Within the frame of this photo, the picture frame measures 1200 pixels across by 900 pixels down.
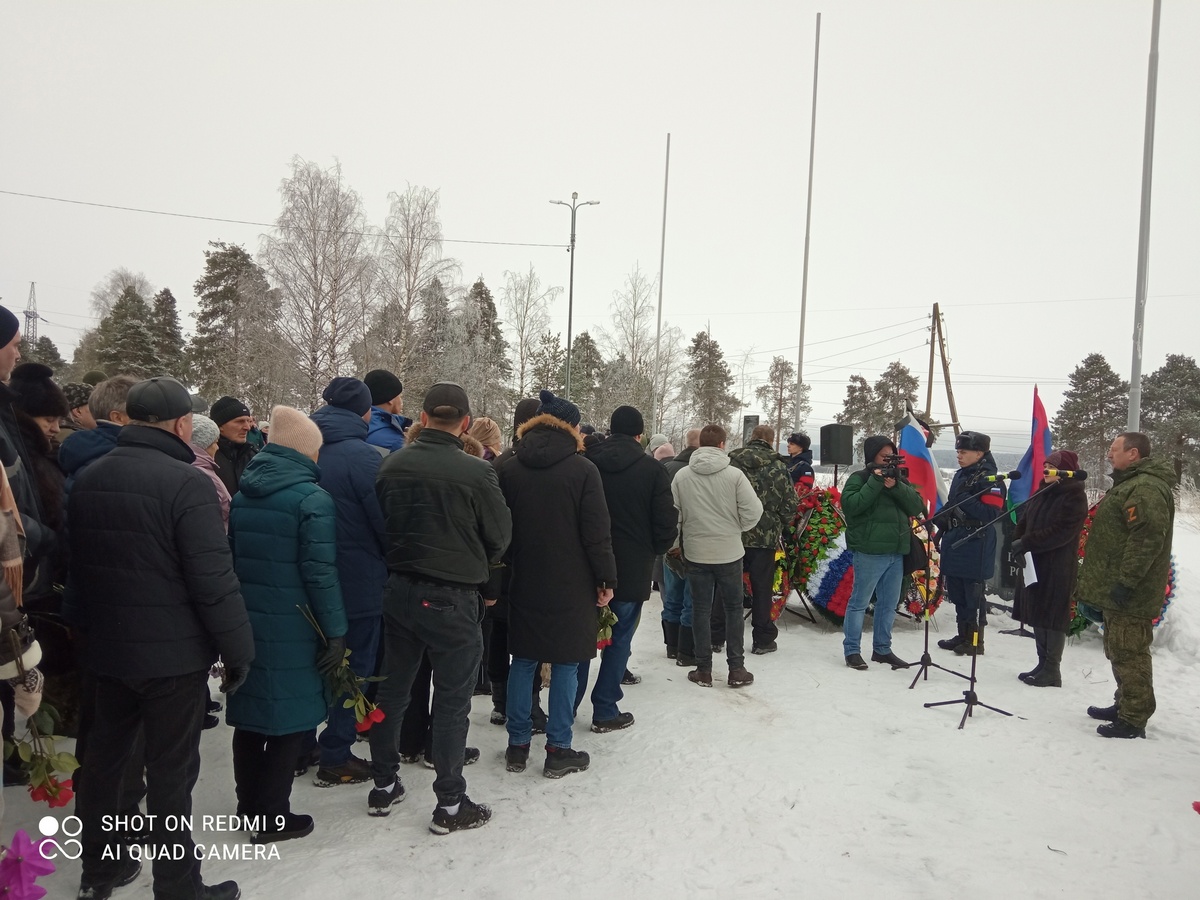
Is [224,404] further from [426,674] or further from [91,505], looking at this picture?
[91,505]

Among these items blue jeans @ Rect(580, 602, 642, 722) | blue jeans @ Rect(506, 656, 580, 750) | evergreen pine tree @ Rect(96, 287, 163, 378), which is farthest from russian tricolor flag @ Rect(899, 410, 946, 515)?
evergreen pine tree @ Rect(96, 287, 163, 378)

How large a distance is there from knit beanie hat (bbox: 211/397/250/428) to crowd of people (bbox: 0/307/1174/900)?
2cm

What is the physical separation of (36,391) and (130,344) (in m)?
34.0

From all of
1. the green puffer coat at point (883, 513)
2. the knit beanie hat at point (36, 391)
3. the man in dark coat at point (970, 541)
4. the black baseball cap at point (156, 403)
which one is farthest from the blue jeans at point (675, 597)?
the knit beanie hat at point (36, 391)

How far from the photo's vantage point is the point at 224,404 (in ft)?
18.4

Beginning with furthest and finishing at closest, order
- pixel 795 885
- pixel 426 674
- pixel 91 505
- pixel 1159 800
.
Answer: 1. pixel 426 674
2. pixel 1159 800
3. pixel 795 885
4. pixel 91 505

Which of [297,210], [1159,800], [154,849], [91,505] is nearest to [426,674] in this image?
[154,849]

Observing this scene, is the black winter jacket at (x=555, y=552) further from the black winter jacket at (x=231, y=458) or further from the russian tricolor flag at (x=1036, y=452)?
the russian tricolor flag at (x=1036, y=452)

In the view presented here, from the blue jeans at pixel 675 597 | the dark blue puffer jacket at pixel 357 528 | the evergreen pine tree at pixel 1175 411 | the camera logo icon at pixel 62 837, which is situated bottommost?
the camera logo icon at pixel 62 837

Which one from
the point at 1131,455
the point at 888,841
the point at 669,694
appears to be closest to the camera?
the point at 888,841

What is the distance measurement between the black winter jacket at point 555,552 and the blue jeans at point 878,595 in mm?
3220

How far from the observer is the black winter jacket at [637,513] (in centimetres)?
487

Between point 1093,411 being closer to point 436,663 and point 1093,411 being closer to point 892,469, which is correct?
point 892,469

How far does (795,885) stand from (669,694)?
2487mm
